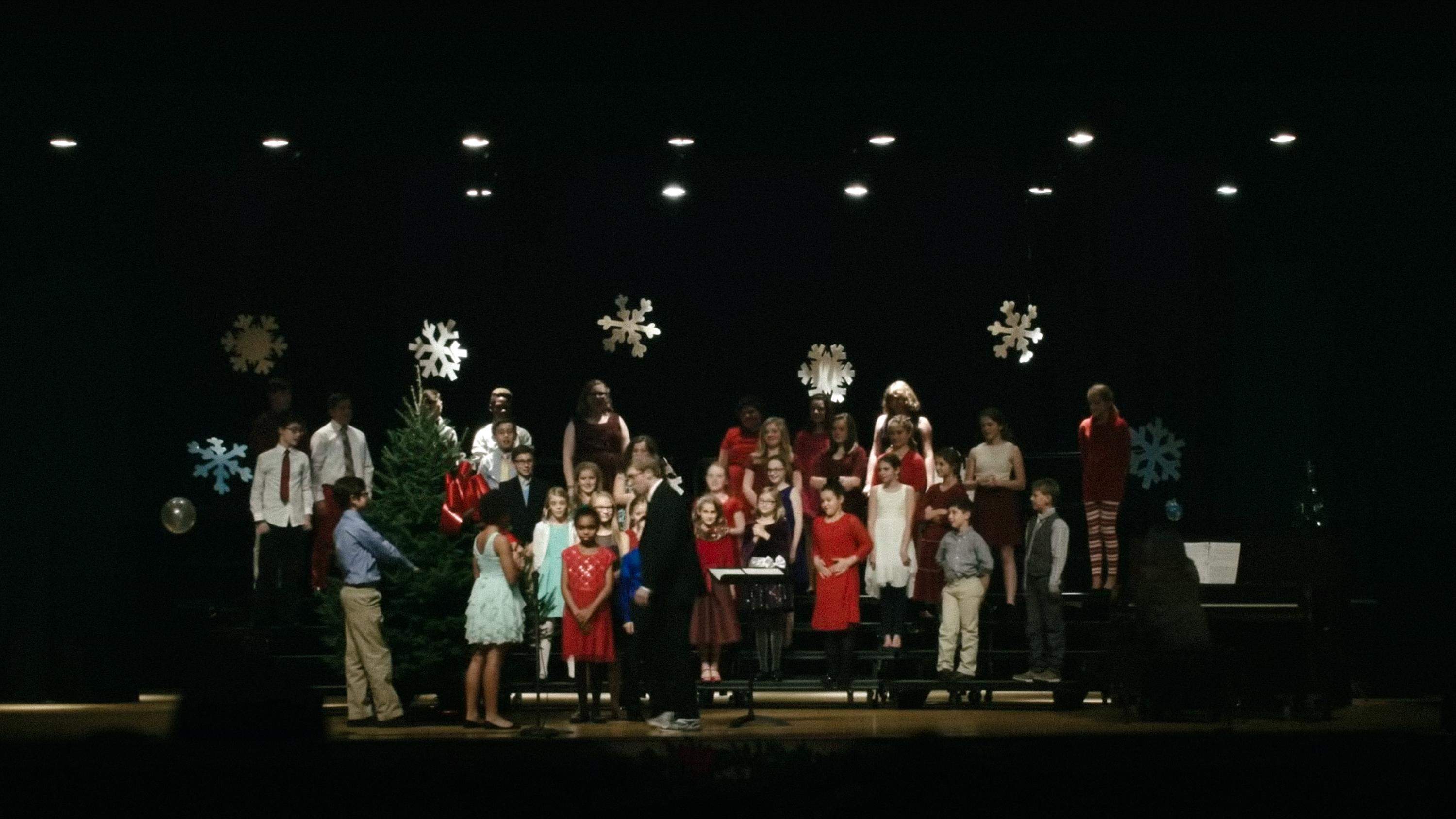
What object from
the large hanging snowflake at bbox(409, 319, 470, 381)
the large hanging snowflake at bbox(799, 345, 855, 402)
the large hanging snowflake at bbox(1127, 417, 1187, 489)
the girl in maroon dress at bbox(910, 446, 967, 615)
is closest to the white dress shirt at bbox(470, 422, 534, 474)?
the large hanging snowflake at bbox(409, 319, 470, 381)

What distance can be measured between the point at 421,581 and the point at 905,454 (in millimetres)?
4005

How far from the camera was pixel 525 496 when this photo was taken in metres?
14.1

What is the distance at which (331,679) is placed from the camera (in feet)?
48.5

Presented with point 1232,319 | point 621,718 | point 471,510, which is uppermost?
point 1232,319

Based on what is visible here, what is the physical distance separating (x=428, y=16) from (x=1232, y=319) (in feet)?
32.9

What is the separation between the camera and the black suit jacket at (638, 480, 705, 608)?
1189cm

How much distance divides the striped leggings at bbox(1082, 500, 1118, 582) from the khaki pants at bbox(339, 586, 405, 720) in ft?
19.4

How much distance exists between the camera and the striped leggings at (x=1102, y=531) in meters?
15.5

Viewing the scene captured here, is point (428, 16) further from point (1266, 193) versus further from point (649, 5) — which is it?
point (1266, 193)

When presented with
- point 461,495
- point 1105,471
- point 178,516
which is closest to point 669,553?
point 461,495

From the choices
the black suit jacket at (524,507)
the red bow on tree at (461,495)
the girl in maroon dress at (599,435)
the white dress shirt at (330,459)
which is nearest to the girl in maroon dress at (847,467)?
the girl in maroon dress at (599,435)

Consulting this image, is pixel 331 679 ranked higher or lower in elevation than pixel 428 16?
lower

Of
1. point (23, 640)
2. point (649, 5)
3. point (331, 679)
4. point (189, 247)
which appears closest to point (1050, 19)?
point (649, 5)

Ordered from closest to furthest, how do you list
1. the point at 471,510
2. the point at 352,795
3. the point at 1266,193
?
the point at 352,795, the point at 471,510, the point at 1266,193
